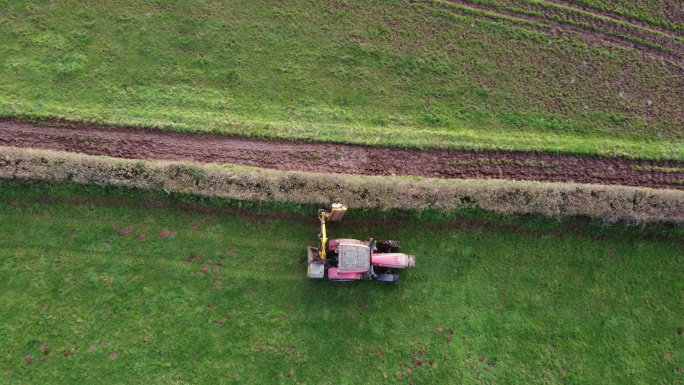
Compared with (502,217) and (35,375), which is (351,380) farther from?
(35,375)

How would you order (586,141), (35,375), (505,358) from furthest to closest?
(586,141) → (505,358) → (35,375)

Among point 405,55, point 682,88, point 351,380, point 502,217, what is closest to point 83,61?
point 405,55

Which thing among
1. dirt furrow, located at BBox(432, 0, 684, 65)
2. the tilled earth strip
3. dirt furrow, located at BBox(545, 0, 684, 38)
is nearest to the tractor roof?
the tilled earth strip

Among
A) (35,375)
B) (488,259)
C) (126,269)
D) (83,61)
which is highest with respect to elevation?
(83,61)

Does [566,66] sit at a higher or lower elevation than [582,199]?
higher

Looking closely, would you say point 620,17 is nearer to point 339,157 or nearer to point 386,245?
point 339,157

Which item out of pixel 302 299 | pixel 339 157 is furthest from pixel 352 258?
pixel 339 157

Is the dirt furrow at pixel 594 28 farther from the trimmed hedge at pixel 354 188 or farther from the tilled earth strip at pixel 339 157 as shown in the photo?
the trimmed hedge at pixel 354 188

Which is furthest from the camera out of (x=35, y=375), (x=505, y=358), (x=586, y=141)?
(x=586, y=141)
